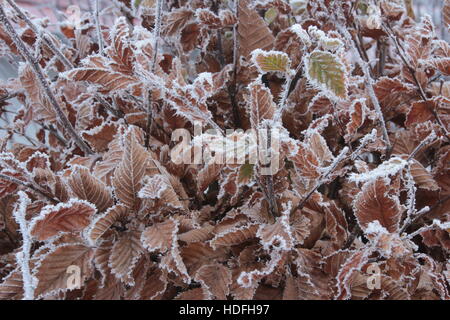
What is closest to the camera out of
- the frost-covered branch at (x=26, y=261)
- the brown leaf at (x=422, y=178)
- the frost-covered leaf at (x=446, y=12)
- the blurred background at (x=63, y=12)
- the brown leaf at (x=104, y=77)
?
the frost-covered branch at (x=26, y=261)

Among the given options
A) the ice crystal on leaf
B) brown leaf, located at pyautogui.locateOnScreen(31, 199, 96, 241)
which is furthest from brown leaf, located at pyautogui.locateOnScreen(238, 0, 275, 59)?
brown leaf, located at pyautogui.locateOnScreen(31, 199, 96, 241)

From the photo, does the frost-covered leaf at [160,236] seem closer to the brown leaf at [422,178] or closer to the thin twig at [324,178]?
the thin twig at [324,178]

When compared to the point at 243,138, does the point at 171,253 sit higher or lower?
lower

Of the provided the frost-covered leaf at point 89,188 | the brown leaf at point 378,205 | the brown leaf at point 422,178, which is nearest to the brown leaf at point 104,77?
the frost-covered leaf at point 89,188

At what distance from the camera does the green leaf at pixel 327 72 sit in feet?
1.62

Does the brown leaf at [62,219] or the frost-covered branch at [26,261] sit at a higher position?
the brown leaf at [62,219]

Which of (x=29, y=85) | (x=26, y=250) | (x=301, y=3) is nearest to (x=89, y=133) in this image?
(x=29, y=85)

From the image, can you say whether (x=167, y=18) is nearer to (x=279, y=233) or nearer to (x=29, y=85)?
(x=29, y=85)

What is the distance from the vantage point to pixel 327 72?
1.65 ft

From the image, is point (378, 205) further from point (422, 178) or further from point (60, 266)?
point (60, 266)

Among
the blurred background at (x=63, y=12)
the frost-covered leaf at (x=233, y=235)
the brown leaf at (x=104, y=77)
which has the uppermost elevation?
the blurred background at (x=63, y=12)

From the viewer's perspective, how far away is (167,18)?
83 centimetres

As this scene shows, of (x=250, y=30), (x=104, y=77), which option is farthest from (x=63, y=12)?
(x=104, y=77)

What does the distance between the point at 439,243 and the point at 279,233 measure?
0.99ft
